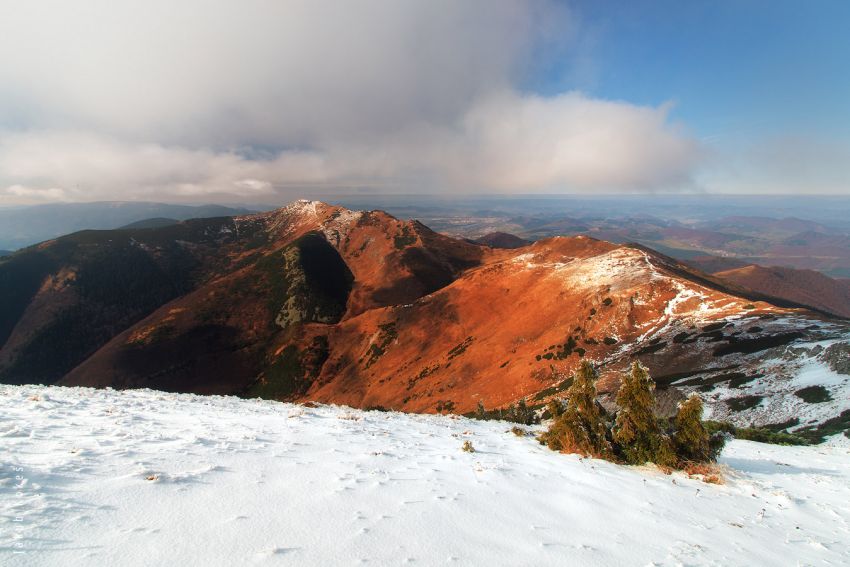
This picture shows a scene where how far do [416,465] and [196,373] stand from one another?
11661cm

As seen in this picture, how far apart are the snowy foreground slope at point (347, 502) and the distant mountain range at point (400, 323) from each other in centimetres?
1040

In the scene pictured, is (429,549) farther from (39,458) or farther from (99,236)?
(99,236)

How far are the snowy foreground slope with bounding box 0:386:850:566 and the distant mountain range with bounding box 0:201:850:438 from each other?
10.4 m

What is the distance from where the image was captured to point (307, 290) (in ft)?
436

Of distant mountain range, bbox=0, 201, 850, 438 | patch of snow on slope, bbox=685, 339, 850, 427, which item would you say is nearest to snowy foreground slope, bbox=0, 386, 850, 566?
distant mountain range, bbox=0, 201, 850, 438

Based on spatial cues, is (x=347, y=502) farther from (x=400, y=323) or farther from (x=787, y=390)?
→ (x=400, y=323)

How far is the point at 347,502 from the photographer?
256 inches

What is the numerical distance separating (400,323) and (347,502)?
256 feet

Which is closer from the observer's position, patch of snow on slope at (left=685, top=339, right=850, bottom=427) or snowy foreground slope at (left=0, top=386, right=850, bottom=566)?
snowy foreground slope at (left=0, top=386, right=850, bottom=566)

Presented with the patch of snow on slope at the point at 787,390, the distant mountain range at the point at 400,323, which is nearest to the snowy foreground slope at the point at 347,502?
the distant mountain range at the point at 400,323

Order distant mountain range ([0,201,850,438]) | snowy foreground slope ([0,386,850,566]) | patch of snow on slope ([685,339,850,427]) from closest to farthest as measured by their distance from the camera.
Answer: snowy foreground slope ([0,386,850,566]), patch of snow on slope ([685,339,850,427]), distant mountain range ([0,201,850,438])

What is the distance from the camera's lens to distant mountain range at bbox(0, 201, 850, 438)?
3753 centimetres

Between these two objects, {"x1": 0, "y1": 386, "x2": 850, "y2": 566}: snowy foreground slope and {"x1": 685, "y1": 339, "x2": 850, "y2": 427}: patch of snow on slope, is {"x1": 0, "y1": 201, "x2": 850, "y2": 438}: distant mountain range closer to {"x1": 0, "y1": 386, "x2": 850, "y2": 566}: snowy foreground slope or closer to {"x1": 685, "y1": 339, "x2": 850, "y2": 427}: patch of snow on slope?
{"x1": 685, "y1": 339, "x2": 850, "y2": 427}: patch of snow on slope

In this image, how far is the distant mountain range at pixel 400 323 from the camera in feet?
123
